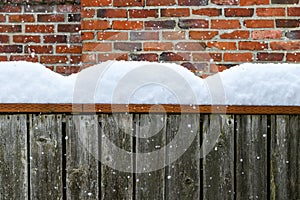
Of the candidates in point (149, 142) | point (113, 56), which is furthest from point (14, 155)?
point (113, 56)

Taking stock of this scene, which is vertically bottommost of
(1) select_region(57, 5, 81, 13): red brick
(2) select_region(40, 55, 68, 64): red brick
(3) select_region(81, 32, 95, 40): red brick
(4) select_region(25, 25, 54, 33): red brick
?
(2) select_region(40, 55, 68, 64): red brick

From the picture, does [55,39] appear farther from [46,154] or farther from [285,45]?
[46,154]

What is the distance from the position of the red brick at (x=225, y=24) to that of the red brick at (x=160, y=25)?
0.81 feet

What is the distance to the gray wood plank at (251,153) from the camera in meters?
1.42

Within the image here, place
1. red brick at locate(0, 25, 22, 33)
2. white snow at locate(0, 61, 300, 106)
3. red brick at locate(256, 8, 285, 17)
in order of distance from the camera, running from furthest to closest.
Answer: red brick at locate(0, 25, 22, 33)
red brick at locate(256, 8, 285, 17)
white snow at locate(0, 61, 300, 106)

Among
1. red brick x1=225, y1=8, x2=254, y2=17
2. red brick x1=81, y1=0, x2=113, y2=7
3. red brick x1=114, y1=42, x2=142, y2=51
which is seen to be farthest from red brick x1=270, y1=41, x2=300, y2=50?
red brick x1=81, y1=0, x2=113, y2=7

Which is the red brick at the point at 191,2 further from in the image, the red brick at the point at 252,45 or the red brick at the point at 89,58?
the red brick at the point at 89,58

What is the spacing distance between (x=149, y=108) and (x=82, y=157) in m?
0.26

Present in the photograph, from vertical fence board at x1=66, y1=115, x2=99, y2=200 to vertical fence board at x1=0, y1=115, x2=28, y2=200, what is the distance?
137 millimetres

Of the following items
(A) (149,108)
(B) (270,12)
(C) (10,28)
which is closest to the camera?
(A) (149,108)

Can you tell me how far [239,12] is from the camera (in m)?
2.81

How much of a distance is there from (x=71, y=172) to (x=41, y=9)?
208 cm

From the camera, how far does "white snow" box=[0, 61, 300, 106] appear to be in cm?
138

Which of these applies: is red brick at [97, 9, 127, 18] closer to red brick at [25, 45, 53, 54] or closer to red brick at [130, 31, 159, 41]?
red brick at [130, 31, 159, 41]
